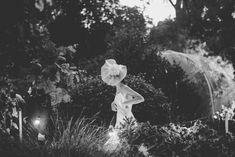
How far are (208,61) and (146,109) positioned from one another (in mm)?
7825

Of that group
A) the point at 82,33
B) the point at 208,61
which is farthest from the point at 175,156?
the point at 82,33

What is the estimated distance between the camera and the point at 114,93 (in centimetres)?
918

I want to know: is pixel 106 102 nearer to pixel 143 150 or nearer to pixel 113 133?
pixel 113 133

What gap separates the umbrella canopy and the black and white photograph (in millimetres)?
39

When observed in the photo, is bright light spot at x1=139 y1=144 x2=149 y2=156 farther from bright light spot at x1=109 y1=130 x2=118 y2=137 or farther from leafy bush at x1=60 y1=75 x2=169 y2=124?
leafy bush at x1=60 y1=75 x2=169 y2=124

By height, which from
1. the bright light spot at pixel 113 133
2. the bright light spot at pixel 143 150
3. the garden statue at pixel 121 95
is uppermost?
the garden statue at pixel 121 95

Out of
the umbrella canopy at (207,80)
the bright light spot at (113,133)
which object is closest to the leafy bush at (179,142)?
the bright light spot at (113,133)

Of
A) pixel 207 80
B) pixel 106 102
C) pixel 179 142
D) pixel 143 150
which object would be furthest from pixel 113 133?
pixel 207 80

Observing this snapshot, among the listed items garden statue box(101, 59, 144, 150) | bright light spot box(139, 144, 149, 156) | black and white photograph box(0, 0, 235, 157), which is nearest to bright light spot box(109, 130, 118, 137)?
black and white photograph box(0, 0, 235, 157)

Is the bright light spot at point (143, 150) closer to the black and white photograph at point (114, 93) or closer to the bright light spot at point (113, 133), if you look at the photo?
the black and white photograph at point (114, 93)

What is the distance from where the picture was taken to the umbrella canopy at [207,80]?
583 inches

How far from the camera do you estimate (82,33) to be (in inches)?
725

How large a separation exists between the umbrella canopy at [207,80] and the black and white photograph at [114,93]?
0.04 metres

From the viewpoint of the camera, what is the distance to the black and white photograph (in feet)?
12.0
